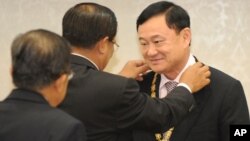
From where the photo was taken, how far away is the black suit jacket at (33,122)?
1.26 meters

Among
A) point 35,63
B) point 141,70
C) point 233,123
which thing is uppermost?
point 35,63

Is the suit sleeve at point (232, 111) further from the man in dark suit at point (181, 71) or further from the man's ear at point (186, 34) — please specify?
the man's ear at point (186, 34)

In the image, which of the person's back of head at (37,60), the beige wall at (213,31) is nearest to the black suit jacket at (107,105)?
the person's back of head at (37,60)

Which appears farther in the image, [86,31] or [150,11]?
[150,11]

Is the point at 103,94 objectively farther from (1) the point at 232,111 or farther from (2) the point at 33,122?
(1) the point at 232,111

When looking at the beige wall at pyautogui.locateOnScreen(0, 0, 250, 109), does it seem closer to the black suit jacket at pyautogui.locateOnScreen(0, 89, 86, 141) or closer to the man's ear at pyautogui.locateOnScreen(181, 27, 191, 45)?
the man's ear at pyautogui.locateOnScreen(181, 27, 191, 45)

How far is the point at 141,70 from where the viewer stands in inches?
83.6

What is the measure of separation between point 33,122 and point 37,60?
167 millimetres

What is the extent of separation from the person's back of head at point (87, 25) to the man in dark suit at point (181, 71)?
0.27 meters

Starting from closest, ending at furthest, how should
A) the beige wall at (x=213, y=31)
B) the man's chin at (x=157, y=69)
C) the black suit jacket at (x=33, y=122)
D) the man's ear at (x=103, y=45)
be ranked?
the black suit jacket at (x=33, y=122) < the man's ear at (x=103, y=45) < the man's chin at (x=157, y=69) < the beige wall at (x=213, y=31)

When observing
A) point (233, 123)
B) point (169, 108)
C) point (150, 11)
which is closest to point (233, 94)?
point (233, 123)

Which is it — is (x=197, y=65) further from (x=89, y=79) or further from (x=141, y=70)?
(x=89, y=79)

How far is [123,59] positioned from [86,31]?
98 cm

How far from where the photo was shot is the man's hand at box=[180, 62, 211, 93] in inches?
73.6
